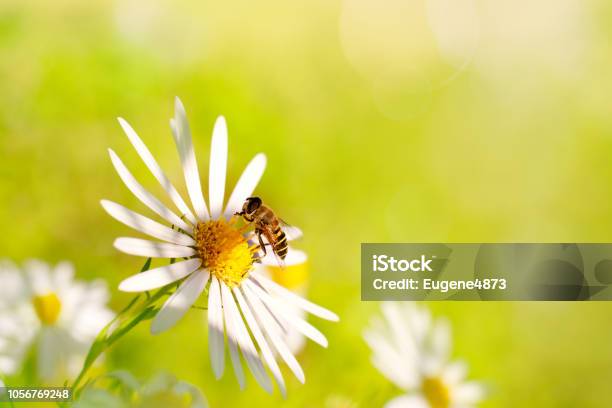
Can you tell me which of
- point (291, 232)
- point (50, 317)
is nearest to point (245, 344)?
point (291, 232)

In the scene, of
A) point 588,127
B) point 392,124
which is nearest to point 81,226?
point 392,124

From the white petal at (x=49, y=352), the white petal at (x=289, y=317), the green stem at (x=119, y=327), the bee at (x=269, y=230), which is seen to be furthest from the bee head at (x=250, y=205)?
the white petal at (x=49, y=352)

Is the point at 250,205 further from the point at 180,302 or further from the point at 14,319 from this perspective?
the point at 14,319

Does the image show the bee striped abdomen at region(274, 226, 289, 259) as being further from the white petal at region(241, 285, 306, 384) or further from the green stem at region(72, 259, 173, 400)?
the green stem at region(72, 259, 173, 400)

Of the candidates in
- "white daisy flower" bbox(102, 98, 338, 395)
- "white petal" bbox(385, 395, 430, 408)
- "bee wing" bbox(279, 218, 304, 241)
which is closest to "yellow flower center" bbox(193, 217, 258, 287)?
"white daisy flower" bbox(102, 98, 338, 395)

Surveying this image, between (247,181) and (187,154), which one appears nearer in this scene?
(187,154)

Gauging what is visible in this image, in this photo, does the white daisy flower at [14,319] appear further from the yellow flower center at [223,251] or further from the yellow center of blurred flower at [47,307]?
the yellow flower center at [223,251]

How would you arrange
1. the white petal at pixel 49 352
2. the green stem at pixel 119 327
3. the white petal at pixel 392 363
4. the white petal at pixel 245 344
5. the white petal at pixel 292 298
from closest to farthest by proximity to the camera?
1. the green stem at pixel 119 327
2. the white petal at pixel 245 344
3. the white petal at pixel 292 298
4. the white petal at pixel 49 352
5. the white petal at pixel 392 363
